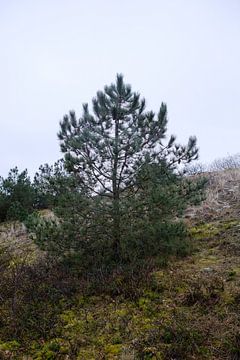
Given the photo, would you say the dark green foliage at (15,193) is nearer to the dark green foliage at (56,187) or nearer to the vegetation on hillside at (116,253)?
the vegetation on hillside at (116,253)

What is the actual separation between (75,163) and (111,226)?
1501mm

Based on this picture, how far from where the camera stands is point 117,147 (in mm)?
6352

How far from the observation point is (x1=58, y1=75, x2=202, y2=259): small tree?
644 cm

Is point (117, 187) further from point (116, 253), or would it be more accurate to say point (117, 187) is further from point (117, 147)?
point (116, 253)

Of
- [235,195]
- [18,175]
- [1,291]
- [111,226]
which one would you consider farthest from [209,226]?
[18,175]

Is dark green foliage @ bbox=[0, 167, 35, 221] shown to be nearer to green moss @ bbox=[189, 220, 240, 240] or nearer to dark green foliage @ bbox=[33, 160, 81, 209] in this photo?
dark green foliage @ bbox=[33, 160, 81, 209]

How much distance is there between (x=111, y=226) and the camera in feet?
20.8

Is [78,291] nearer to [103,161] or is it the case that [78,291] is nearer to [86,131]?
[103,161]

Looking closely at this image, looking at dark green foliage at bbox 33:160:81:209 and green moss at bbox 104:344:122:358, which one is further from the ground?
dark green foliage at bbox 33:160:81:209

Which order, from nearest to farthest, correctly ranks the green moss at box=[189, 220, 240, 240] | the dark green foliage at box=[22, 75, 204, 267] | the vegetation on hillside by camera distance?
the vegetation on hillside, the dark green foliage at box=[22, 75, 204, 267], the green moss at box=[189, 220, 240, 240]

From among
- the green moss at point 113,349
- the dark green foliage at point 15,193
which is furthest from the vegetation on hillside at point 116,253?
the dark green foliage at point 15,193

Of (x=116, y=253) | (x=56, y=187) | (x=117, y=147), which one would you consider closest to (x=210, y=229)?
(x=116, y=253)

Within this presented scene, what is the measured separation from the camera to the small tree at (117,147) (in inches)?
254

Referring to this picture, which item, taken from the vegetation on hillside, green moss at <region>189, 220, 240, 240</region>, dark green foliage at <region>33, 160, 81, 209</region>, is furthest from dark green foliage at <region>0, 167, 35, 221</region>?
green moss at <region>189, 220, 240, 240</region>
